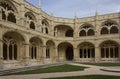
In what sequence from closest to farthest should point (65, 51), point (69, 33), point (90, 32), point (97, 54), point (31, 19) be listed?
point (31, 19)
point (97, 54)
point (90, 32)
point (65, 51)
point (69, 33)

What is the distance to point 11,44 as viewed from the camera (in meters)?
25.7

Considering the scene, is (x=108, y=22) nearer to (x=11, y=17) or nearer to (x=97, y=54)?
(x=97, y=54)

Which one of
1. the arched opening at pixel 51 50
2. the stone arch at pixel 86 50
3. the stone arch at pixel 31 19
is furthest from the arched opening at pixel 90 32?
the stone arch at pixel 31 19

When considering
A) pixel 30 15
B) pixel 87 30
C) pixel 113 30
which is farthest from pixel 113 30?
pixel 30 15

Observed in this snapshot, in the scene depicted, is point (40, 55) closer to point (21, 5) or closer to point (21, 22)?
point (21, 22)

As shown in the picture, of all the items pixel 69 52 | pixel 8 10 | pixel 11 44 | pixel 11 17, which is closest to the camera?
pixel 11 44

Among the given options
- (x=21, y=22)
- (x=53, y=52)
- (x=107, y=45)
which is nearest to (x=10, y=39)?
(x=21, y=22)

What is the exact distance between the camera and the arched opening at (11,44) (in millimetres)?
24453

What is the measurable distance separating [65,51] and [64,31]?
541 centimetres

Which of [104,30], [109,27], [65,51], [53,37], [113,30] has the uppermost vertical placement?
[109,27]

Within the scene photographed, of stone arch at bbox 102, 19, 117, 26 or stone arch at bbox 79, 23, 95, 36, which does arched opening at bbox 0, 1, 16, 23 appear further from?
stone arch at bbox 102, 19, 117, 26

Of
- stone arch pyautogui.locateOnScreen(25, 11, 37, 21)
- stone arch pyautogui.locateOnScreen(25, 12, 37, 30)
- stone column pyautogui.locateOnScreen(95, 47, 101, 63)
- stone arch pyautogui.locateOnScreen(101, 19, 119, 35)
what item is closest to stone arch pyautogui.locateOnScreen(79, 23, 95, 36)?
stone arch pyautogui.locateOnScreen(101, 19, 119, 35)

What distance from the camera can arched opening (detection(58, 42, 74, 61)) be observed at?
44.5m

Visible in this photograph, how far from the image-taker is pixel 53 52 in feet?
131
